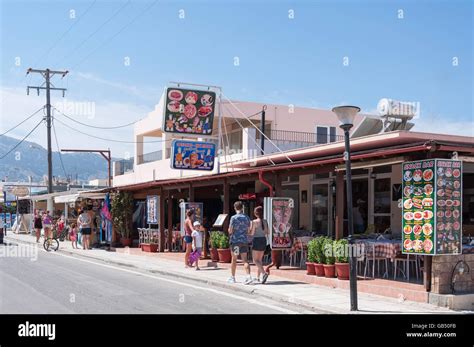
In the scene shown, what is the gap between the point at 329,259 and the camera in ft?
44.9

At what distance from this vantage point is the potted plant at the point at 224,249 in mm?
18531

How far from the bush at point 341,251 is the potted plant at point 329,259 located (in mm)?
183

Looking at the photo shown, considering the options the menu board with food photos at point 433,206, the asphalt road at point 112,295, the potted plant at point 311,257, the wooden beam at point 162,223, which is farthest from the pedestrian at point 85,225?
the menu board with food photos at point 433,206

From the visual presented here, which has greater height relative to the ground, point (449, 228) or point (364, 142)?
point (364, 142)

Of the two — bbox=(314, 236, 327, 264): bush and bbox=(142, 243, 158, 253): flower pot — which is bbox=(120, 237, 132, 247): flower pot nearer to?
bbox=(142, 243, 158, 253): flower pot

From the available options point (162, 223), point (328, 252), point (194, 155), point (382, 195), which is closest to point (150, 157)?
point (162, 223)

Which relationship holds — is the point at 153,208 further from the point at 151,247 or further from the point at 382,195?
the point at 382,195

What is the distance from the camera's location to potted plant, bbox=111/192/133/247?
26562mm

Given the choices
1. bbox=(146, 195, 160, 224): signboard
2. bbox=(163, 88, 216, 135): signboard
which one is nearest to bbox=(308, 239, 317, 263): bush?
bbox=(163, 88, 216, 135): signboard

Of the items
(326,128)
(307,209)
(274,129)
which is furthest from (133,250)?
(326,128)

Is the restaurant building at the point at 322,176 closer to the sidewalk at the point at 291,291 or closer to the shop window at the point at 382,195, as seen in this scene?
the shop window at the point at 382,195

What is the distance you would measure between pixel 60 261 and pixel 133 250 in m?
4.66

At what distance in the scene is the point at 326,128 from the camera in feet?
101
